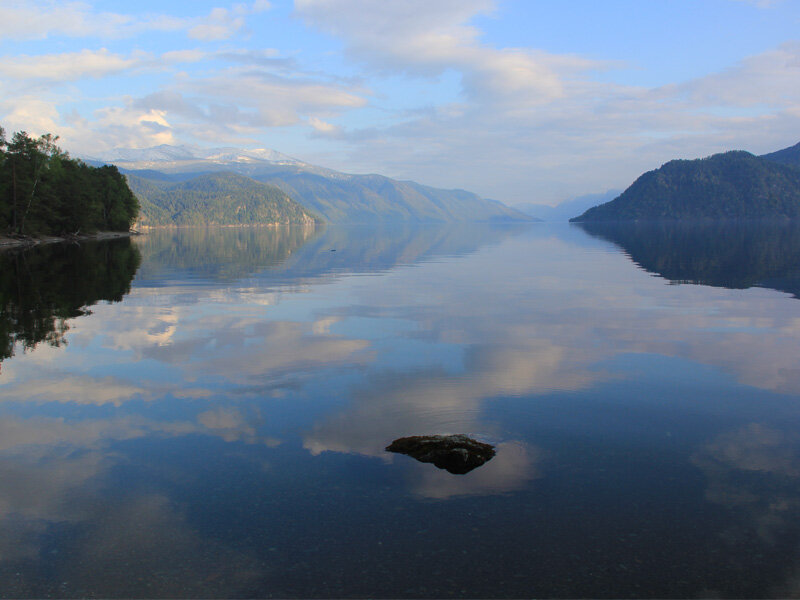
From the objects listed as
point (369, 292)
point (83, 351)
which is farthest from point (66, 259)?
point (83, 351)

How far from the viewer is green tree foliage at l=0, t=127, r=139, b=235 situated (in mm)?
102500

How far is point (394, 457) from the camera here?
48.3 ft

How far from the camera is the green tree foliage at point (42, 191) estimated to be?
10250cm

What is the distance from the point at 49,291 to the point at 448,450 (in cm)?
4265

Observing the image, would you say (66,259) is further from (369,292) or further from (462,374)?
(462,374)

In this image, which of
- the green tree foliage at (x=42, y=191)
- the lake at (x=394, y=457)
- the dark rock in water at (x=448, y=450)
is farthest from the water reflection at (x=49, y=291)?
the green tree foliage at (x=42, y=191)

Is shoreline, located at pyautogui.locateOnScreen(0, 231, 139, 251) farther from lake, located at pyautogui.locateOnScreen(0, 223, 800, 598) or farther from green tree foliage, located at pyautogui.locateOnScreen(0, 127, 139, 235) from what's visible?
lake, located at pyautogui.locateOnScreen(0, 223, 800, 598)

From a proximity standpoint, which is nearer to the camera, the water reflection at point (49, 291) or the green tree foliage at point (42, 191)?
the water reflection at point (49, 291)

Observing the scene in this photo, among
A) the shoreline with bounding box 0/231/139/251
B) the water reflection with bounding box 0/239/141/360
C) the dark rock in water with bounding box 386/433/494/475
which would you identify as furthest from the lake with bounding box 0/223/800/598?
the shoreline with bounding box 0/231/139/251

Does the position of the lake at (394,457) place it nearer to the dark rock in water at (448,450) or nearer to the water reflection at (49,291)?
the dark rock in water at (448,450)

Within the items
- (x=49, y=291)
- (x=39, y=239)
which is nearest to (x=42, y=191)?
(x=39, y=239)

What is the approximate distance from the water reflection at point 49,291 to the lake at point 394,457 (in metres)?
0.47

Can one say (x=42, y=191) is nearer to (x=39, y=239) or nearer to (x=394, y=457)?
(x=39, y=239)

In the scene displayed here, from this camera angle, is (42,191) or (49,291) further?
(42,191)
